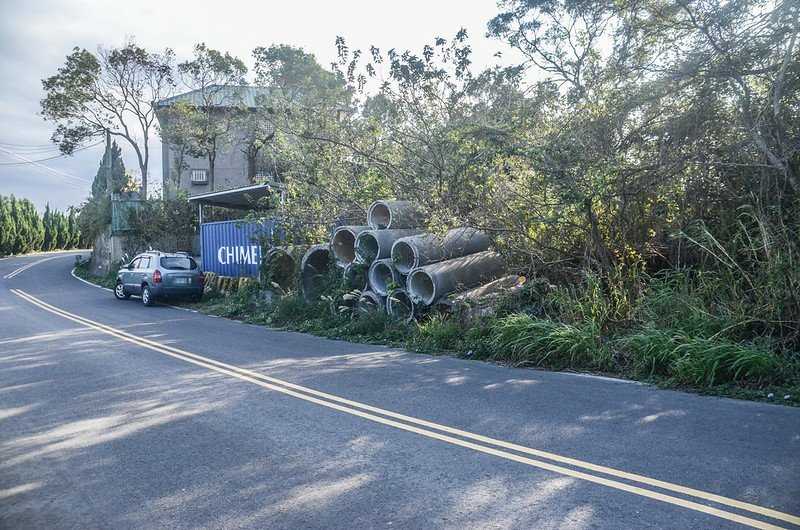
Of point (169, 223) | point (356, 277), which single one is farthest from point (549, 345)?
point (169, 223)

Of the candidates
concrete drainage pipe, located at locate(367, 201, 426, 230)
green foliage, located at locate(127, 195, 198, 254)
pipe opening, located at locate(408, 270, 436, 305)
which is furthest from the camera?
green foliage, located at locate(127, 195, 198, 254)

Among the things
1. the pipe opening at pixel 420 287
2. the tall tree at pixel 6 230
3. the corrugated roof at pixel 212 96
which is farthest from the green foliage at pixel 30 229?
the pipe opening at pixel 420 287

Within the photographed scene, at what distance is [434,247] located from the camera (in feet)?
41.1

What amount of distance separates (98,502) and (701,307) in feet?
26.0

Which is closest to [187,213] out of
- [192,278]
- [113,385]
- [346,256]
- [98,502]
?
[192,278]

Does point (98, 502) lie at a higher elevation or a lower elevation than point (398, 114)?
lower

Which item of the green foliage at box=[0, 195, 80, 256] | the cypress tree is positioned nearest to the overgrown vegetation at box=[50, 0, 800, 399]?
the green foliage at box=[0, 195, 80, 256]

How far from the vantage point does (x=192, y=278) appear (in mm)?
20438

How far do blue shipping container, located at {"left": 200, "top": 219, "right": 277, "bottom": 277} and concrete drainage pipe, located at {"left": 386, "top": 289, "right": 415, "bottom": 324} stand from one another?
25.4ft

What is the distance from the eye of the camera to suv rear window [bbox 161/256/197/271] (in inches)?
799

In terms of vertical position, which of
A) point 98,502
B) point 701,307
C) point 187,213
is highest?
point 187,213

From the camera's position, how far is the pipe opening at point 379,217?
13.9 meters

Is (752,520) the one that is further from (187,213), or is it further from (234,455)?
(187,213)

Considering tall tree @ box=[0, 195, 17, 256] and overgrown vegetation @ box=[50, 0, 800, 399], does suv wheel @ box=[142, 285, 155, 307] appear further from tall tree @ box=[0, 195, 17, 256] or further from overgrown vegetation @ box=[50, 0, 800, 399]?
tall tree @ box=[0, 195, 17, 256]
